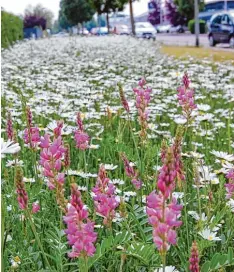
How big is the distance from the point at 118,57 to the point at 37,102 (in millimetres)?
8274

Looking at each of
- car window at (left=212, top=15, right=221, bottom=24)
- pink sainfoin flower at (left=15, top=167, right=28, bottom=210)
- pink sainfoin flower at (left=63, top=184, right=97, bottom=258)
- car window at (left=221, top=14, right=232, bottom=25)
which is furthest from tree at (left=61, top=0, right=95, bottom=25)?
pink sainfoin flower at (left=63, top=184, right=97, bottom=258)

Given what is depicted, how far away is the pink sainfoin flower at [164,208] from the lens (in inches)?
38.2

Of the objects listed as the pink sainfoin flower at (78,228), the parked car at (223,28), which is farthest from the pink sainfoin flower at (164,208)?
the parked car at (223,28)

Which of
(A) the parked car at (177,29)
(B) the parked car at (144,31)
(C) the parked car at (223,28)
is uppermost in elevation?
(C) the parked car at (223,28)

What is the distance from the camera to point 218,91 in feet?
23.6

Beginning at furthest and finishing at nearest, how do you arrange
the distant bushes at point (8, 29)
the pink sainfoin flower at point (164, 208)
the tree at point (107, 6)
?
the tree at point (107, 6)
the distant bushes at point (8, 29)
the pink sainfoin flower at point (164, 208)

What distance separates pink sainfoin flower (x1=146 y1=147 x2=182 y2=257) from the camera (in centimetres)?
97

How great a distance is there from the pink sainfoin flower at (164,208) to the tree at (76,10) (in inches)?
2167

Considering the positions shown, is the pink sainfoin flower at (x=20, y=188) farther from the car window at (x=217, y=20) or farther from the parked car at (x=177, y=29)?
the parked car at (x=177, y=29)

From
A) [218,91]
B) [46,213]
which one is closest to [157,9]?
[218,91]

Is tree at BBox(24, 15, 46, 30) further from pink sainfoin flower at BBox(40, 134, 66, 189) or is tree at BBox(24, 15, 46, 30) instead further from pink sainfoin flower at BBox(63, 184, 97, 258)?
pink sainfoin flower at BBox(63, 184, 97, 258)

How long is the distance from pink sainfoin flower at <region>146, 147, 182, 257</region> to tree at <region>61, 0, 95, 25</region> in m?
55.0

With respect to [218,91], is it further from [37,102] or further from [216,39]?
[216,39]

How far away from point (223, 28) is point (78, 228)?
60.5 feet
